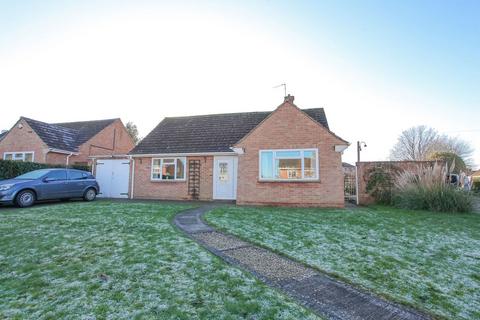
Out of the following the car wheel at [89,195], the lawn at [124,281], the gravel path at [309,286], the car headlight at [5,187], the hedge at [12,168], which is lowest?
the gravel path at [309,286]

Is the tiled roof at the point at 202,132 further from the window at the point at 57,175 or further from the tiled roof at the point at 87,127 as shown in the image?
the tiled roof at the point at 87,127

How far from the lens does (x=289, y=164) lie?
11359 millimetres

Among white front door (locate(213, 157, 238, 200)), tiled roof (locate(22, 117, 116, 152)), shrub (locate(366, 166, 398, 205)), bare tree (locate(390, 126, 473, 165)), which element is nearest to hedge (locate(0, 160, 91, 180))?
tiled roof (locate(22, 117, 116, 152))

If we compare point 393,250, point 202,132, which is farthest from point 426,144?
point 393,250

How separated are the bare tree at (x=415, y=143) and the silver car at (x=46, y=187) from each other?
44793mm

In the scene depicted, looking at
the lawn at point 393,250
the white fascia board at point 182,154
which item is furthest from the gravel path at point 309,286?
the white fascia board at point 182,154

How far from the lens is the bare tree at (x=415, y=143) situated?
3897 cm

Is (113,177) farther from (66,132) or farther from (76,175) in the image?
(66,132)

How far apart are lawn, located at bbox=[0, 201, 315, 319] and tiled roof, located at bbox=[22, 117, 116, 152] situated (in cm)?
1442

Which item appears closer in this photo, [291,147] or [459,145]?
[291,147]

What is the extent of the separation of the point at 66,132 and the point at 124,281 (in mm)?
20717

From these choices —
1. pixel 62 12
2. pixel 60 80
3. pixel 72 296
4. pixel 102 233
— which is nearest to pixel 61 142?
pixel 60 80

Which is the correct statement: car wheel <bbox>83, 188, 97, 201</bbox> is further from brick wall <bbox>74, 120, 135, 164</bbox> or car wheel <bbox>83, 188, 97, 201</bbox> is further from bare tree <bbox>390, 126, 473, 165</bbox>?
bare tree <bbox>390, 126, 473, 165</bbox>

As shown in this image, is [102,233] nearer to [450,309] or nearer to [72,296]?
[72,296]
